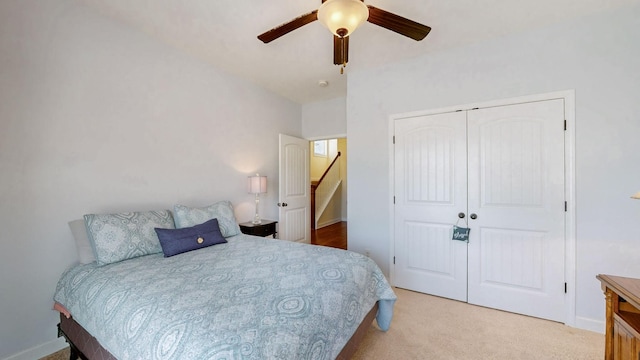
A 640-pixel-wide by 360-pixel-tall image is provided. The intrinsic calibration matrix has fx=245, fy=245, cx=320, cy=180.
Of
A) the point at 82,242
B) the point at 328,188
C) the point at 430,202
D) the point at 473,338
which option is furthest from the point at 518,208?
the point at 328,188

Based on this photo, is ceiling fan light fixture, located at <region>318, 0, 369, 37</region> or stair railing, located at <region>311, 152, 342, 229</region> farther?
stair railing, located at <region>311, 152, 342, 229</region>

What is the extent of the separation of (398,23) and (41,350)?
10.9 ft

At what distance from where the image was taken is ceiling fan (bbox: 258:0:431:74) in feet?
4.50

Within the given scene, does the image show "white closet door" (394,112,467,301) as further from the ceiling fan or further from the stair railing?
the stair railing

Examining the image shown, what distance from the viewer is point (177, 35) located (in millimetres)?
2369

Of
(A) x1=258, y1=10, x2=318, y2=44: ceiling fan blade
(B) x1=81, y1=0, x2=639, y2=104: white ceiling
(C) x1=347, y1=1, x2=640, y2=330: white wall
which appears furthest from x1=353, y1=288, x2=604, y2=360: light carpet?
(B) x1=81, y1=0, x2=639, y2=104: white ceiling

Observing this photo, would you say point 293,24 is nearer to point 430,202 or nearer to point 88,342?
point 430,202

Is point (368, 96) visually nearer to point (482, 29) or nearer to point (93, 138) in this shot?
point (482, 29)

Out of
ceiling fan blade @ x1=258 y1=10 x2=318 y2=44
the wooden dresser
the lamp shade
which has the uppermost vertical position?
ceiling fan blade @ x1=258 y1=10 x2=318 y2=44

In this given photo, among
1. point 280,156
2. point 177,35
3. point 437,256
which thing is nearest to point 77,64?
point 177,35

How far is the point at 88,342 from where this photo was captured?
58.1 inches

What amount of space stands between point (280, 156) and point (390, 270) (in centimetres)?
218

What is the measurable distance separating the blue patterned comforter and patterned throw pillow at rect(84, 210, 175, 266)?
0.25 ft

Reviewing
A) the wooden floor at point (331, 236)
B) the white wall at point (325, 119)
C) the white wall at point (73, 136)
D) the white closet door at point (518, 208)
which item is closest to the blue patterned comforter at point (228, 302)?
the white wall at point (73, 136)
